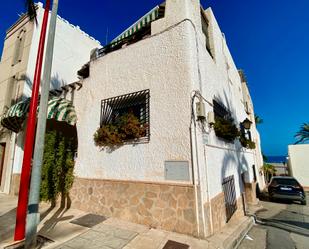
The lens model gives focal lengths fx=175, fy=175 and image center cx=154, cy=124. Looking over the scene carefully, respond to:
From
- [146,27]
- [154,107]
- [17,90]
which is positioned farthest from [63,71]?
[154,107]

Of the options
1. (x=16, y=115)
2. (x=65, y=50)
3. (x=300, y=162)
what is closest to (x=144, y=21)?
(x=16, y=115)

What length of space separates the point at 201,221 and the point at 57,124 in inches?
302

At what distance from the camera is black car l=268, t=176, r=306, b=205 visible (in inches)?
505

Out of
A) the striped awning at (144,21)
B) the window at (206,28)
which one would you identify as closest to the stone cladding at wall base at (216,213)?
the window at (206,28)

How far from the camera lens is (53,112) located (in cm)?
712

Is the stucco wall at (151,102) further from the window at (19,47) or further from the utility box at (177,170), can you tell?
the window at (19,47)

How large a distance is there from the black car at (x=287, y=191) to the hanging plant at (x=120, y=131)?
13.2 m

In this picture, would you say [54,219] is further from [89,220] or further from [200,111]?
[200,111]

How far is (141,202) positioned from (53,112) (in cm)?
498

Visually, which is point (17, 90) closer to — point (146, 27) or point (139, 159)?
point (146, 27)

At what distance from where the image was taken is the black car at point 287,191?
42.1 ft

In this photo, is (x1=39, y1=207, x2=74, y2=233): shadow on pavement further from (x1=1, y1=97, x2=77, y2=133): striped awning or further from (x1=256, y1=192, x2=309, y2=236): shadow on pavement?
(x1=256, y1=192, x2=309, y2=236): shadow on pavement

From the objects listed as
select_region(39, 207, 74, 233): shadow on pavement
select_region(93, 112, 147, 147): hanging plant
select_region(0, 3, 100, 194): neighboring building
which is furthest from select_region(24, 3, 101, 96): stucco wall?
select_region(39, 207, 74, 233): shadow on pavement

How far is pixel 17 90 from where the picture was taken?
34.8ft
